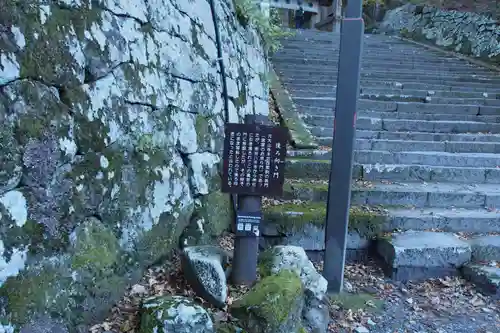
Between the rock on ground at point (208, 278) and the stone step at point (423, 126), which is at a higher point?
the stone step at point (423, 126)

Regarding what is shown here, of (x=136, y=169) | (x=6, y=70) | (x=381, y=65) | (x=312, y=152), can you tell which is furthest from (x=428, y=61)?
(x=6, y=70)

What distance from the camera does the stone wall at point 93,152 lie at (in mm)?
2006

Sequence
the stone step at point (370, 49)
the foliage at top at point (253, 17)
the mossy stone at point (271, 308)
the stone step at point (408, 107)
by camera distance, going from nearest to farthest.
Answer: the mossy stone at point (271, 308)
the foliage at top at point (253, 17)
the stone step at point (408, 107)
the stone step at point (370, 49)

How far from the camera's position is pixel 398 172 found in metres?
5.31

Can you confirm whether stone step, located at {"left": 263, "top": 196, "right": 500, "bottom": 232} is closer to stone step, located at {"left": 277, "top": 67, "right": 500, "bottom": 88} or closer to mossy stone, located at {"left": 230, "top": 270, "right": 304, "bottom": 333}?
mossy stone, located at {"left": 230, "top": 270, "right": 304, "bottom": 333}

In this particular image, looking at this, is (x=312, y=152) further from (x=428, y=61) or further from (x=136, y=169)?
(x=428, y=61)

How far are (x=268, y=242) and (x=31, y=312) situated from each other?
100 inches

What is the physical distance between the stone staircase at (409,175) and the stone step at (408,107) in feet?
0.06

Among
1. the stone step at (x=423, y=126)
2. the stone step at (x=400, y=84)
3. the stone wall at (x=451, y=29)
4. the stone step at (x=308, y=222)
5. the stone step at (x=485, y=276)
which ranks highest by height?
the stone wall at (x=451, y=29)

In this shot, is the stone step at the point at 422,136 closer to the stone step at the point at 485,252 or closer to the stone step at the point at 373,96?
the stone step at the point at 373,96

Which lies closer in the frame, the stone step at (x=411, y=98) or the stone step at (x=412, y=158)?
the stone step at (x=412, y=158)

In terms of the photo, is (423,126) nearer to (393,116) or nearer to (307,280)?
(393,116)

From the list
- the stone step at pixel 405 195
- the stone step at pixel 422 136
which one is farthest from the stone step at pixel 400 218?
the stone step at pixel 422 136

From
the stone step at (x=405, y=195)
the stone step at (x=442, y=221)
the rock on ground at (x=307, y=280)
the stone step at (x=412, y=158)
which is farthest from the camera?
the stone step at (x=412, y=158)
